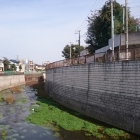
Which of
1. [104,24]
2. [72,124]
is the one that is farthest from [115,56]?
[104,24]

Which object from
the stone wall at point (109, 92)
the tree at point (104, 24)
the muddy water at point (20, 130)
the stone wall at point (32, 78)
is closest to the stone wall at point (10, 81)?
the stone wall at point (32, 78)

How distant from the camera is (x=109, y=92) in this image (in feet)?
67.4

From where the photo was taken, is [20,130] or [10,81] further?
[10,81]

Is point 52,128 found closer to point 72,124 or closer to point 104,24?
point 72,124

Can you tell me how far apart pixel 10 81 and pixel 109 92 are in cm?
4164

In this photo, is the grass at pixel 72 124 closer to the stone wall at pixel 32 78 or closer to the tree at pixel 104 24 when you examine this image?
the tree at pixel 104 24

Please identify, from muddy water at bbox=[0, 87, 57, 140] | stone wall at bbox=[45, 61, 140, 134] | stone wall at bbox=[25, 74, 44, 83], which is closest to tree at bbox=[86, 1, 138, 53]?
stone wall at bbox=[45, 61, 140, 134]

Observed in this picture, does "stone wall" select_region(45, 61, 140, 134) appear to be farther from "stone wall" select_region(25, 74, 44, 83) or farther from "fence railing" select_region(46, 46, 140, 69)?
"stone wall" select_region(25, 74, 44, 83)

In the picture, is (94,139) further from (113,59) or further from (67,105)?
(67,105)

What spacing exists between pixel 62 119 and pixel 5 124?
4342 mm

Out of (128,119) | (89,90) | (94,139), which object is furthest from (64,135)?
(89,90)

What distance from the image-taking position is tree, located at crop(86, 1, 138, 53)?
138 ft

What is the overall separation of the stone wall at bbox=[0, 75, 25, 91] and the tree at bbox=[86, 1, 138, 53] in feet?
57.4

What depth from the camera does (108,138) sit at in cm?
1670
